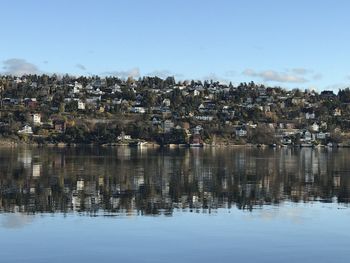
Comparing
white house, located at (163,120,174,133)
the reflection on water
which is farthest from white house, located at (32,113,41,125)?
the reflection on water

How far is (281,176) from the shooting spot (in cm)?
5662

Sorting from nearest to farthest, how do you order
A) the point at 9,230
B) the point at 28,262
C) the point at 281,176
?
the point at 28,262
the point at 9,230
the point at 281,176

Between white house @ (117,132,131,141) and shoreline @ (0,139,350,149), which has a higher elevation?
white house @ (117,132,131,141)

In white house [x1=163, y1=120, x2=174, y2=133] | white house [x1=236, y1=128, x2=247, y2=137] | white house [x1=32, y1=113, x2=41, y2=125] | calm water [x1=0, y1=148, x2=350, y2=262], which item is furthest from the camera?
white house [x1=236, y1=128, x2=247, y2=137]

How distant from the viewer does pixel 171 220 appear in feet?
96.1

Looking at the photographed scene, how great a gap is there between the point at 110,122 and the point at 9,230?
148151 millimetres

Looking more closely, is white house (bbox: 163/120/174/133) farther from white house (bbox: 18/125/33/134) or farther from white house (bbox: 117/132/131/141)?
white house (bbox: 18/125/33/134)

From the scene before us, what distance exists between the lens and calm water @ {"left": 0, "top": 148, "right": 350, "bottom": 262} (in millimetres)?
22188

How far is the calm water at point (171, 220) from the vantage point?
22188 mm

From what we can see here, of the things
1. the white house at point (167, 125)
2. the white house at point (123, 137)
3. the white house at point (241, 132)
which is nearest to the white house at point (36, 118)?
the white house at point (123, 137)

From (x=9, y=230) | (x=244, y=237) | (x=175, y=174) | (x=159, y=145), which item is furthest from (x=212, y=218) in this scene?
(x=159, y=145)

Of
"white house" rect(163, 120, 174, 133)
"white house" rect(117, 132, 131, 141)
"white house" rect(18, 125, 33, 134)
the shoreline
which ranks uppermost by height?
"white house" rect(163, 120, 174, 133)

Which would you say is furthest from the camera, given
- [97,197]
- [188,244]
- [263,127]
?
[263,127]

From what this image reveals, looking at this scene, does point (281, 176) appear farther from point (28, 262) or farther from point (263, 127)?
point (263, 127)
